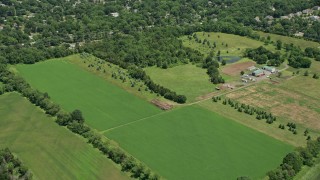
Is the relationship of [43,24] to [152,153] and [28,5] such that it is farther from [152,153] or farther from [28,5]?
[152,153]

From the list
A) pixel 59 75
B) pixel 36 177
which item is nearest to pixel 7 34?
pixel 59 75

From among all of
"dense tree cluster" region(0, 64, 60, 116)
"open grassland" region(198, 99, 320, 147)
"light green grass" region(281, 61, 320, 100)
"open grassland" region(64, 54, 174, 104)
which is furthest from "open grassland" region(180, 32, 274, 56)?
"dense tree cluster" region(0, 64, 60, 116)

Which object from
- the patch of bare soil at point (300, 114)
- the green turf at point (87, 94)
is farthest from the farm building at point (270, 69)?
the green turf at point (87, 94)

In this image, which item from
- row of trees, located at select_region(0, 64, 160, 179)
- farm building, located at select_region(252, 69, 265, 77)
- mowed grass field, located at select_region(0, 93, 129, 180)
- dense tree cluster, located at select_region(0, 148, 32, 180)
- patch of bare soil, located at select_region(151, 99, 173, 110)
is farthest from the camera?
farm building, located at select_region(252, 69, 265, 77)

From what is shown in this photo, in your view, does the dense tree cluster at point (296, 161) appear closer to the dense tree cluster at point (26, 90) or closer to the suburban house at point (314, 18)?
the dense tree cluster at point (26, 90)

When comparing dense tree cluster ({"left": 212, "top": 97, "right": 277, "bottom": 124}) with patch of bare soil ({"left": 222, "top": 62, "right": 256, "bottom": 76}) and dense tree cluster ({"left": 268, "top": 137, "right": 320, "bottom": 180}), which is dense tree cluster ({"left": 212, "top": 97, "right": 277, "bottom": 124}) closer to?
dense tree cluster ({"left": 268, "top": 137, "right": 320, "bottom": 180})

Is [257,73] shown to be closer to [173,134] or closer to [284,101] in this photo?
[284,101]
